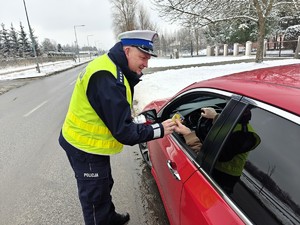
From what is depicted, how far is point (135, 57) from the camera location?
6.09ft

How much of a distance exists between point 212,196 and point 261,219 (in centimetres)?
30

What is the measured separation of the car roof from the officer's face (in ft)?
1.64

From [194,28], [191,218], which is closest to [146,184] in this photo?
[191,218]

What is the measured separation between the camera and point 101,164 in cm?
206

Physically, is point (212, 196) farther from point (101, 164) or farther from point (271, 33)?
Answer: point (271, 33)

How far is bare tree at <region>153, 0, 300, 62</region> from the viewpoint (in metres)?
12.7

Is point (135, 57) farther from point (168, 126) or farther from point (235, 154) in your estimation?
point (235, 154)

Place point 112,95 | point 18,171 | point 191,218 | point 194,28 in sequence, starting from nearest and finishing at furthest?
point 191,218
point 112,95
point 18,171
point 194,28

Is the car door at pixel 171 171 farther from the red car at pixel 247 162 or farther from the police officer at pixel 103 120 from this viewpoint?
the police officer at pixel 103 120

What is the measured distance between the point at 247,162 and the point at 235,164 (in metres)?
0.10

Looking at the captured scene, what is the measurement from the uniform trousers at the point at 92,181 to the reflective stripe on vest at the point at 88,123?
0.09 metres

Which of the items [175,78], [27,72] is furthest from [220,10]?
[27,72]

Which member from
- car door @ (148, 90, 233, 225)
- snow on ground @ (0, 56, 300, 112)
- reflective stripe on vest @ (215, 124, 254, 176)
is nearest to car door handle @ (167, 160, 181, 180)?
car door @ (148, 90, 233, 225)

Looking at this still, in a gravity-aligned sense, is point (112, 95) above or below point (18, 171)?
above
